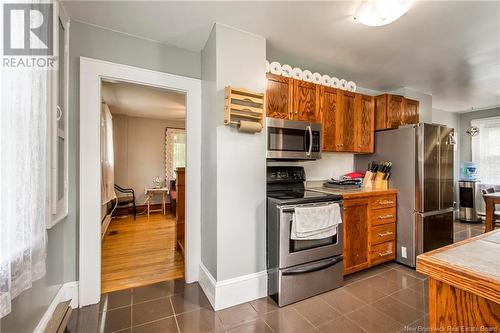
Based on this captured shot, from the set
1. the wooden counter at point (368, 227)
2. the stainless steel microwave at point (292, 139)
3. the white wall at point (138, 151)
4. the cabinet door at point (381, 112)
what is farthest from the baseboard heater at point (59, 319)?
the white wall at point (138, 151)

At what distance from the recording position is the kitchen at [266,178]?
185 centimetres

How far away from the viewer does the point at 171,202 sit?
5.99m

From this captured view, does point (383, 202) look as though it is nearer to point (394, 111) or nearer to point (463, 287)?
point (394, 111)

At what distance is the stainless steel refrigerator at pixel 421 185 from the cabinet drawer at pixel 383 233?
10cm

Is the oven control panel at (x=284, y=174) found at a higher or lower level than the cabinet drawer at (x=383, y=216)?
higher

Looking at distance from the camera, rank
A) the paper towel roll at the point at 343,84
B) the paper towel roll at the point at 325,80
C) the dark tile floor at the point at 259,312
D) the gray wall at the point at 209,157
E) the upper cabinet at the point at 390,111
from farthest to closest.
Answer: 1. the upper cabinet at the point at 390,111
2. the paper towel roll at the point at 343,84
3. the paper towel roll at the point at 325,80
4. the gray wall at the point at 209,157
5. the dark tile floor at the point at 259,312

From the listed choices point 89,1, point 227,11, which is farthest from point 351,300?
point 89,1

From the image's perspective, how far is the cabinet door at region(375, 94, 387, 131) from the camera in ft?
10.4

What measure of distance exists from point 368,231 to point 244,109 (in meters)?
1.99

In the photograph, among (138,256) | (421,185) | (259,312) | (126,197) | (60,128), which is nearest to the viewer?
(60,128)

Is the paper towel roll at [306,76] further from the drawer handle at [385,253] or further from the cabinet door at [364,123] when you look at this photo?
the drawer handle at [385,253]

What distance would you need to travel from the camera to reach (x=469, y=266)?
2.53 ft

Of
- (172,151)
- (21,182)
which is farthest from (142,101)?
(21,182)

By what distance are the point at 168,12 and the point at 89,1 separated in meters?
0.58
